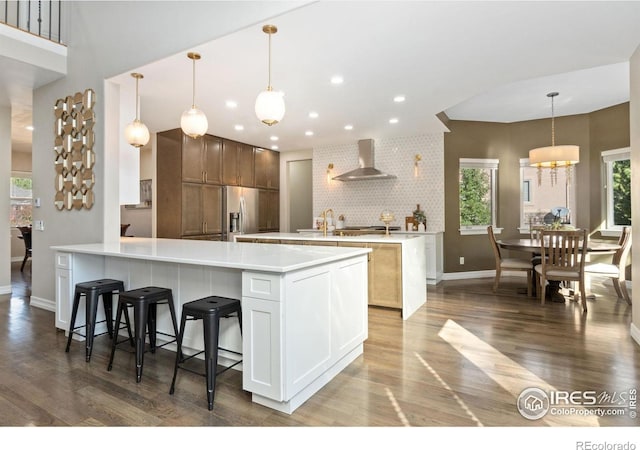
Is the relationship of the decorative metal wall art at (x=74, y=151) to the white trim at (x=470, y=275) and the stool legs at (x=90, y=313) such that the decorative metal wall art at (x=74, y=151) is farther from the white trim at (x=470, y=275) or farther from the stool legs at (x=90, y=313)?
the white trim at (x=470, y=275)

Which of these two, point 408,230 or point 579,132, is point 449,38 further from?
point 579,132

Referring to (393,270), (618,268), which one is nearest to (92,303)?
(393,270)

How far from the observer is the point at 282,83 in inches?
148

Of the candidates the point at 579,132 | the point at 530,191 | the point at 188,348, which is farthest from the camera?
the point at 530,191

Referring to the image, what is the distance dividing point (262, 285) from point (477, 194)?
5478 mm

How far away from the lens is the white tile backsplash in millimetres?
6148

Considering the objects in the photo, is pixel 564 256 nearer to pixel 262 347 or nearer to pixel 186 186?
pixel 262 347

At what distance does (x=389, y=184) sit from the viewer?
6.57m

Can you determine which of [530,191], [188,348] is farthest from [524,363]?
[530,191]

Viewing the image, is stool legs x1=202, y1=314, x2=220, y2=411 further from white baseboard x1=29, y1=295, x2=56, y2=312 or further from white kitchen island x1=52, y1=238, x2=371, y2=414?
white baseboard x1=29, y1=295, x2=56, y2=312

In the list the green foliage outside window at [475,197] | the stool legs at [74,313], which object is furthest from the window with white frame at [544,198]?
the stool legs at [74,313]

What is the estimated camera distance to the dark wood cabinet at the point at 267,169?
718 cm

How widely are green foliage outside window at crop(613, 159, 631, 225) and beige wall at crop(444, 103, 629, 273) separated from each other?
190 millimetres
